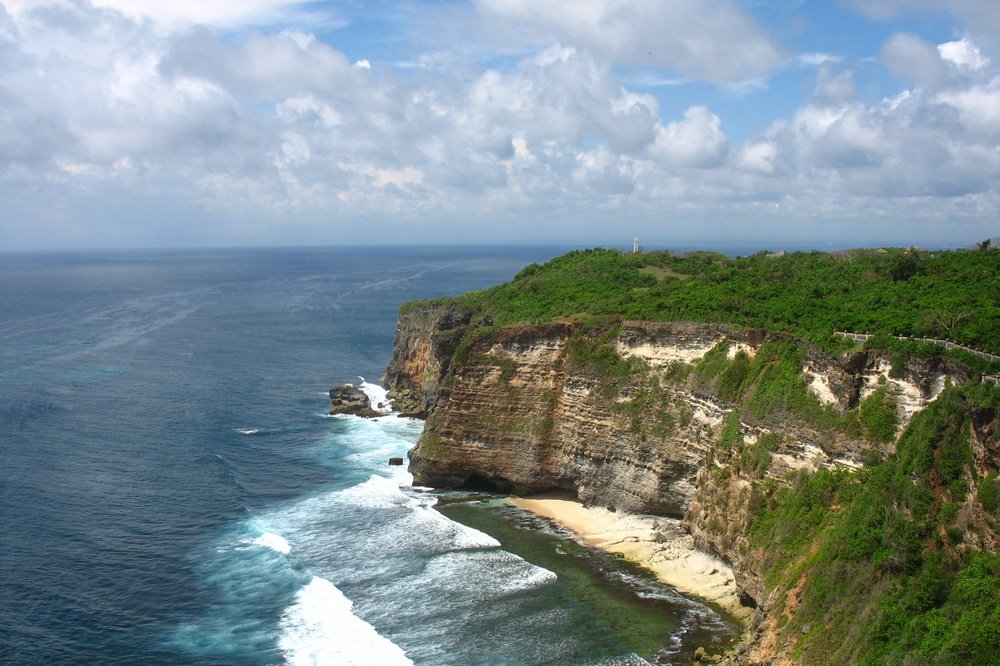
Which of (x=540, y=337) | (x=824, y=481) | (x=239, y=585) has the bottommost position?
(x=239, y=585)

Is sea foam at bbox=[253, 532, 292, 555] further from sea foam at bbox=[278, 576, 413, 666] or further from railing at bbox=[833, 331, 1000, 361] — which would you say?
railing at bbox=[833, 331, 1000, 361]

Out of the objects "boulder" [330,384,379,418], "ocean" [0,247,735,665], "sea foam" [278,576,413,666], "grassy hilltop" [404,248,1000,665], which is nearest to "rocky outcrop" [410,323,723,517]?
"grassy hilltop" [404,248,1000,665]

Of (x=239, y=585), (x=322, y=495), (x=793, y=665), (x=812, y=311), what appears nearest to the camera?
(x=793, y=665)

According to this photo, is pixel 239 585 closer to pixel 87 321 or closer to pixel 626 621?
pixel 626 621

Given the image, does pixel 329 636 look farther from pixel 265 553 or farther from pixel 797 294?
pixel 797 294

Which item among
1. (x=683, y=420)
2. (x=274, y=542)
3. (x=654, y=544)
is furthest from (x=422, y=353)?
(x=654, y=544)

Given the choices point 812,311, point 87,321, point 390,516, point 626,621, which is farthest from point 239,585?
point 87,321

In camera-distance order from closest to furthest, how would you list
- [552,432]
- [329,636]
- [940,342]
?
[940,342], [329,636], [552,432]
